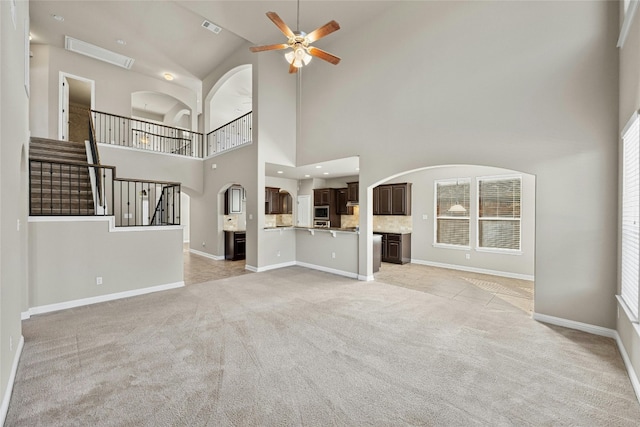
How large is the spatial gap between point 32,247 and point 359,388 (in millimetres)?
4680

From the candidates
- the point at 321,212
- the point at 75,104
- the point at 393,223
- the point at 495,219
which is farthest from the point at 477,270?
the point at 75,104

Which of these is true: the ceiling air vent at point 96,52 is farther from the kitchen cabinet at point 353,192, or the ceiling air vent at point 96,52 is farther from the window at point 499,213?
the window at point 499,213

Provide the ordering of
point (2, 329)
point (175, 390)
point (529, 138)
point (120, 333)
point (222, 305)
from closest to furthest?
point (2, 329) → point (175, 390) → point (120, 333) → point (529, 138) → point (222, 305)

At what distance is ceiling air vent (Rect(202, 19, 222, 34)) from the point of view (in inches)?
249

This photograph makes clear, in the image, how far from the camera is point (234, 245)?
8.33m

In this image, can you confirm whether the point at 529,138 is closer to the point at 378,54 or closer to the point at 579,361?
the point at 579,361

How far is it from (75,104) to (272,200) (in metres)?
7.48

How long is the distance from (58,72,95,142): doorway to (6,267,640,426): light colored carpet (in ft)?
21.0

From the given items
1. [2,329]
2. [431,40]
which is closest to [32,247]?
[2,329]

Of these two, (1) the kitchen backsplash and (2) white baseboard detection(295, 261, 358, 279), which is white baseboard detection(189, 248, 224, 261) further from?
(1) the kitchen backsplash

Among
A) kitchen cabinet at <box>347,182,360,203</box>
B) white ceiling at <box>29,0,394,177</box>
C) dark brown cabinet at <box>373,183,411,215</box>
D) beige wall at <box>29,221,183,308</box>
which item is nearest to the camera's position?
beige wall at <box>29,221,183,308</box>

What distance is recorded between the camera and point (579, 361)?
2729 mm

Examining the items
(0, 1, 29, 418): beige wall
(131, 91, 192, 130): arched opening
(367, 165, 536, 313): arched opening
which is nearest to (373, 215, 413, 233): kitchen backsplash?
(367, 165, 536, 313): arched opening

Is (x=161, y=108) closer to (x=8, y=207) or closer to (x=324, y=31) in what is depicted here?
(x=324, y=31)
